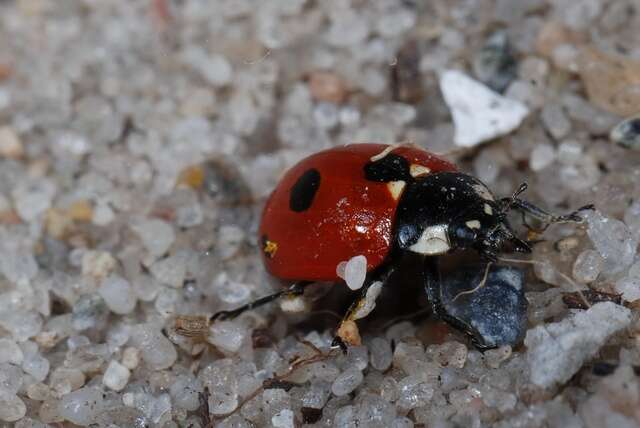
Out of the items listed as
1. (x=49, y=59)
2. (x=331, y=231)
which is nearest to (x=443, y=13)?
(x=331, y=231)

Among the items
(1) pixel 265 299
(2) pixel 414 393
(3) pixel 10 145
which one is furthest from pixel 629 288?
(3) pixel 10 145

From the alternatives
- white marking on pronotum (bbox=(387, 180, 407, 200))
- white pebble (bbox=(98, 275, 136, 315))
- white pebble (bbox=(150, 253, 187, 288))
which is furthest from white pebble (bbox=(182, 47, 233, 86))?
white marking on pronotum (bbox=(387, 180, 407, 200))

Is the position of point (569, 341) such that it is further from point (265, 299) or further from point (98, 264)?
point (98, 264)

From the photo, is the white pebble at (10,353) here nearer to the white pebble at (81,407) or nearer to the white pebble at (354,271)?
the white pebble at (81,407)

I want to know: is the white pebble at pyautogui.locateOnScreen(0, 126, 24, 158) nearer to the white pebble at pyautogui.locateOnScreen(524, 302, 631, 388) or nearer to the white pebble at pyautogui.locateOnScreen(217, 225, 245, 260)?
the white pebble at pyautogui.locateOnScreen(217, 225, 245, 260)

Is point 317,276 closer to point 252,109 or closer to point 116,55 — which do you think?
point 252,109

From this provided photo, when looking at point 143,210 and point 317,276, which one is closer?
point 317,276
